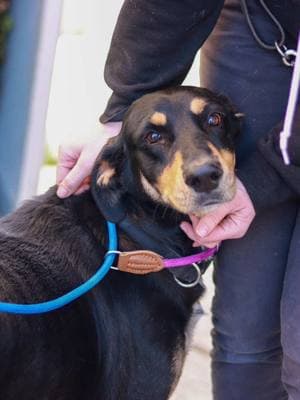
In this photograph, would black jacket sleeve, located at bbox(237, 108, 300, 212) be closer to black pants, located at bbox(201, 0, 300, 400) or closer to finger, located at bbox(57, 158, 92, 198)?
black pants, located at bbox(201, 0, 300, 400)

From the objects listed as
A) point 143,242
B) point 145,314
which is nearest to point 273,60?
point 143,242

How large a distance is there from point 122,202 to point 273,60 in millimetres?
706

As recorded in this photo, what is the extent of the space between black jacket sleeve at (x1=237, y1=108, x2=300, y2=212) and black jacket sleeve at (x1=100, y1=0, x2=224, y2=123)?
1.31ft

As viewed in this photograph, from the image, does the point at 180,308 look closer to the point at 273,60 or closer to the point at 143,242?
the point at 143,242

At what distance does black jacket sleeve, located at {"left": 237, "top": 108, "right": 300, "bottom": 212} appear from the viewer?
2.39 m

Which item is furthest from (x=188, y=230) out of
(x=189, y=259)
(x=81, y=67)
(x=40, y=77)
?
(x=81, y=67)

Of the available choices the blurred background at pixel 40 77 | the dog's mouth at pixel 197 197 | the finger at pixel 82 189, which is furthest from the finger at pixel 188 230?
the blurred background at pixel 40 77

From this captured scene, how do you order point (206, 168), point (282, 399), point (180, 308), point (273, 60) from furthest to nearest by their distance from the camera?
point (282, 399), point (180, 308), point (273, 60), point (206, 168)

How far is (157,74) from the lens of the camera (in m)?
2.53

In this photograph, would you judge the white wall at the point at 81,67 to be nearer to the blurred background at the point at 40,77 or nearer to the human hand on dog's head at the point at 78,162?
the blurred background at the point at 40,77

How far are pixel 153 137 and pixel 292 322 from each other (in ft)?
2.50

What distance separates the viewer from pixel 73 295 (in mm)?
2285

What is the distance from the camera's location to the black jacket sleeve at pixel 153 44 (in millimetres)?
2352

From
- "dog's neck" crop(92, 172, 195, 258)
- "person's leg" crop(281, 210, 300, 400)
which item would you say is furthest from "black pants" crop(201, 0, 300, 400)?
"dog's neck" crop(92, 172, 195, 258)
